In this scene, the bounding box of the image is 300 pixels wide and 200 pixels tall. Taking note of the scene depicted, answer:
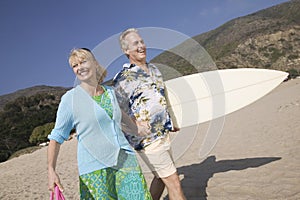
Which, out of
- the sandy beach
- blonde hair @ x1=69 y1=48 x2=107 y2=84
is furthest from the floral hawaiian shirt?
the sandy beach

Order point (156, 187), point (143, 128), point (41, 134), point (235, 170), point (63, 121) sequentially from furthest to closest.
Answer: point (41, 134)
point (235, 170)
point (156, 187)
point (143, 128)
point (63, 121)

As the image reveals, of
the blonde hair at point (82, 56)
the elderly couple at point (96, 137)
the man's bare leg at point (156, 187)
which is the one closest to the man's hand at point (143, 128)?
the elderly couple at point (96, 137)

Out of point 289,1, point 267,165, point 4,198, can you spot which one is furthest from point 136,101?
point 289,1

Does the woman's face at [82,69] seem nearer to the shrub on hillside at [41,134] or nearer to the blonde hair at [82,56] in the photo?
the blonde hair at [82,56]

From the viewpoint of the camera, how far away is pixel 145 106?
2.15 m

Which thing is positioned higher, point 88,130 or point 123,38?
point 123,38

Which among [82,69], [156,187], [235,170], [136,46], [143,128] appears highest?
[136,46]

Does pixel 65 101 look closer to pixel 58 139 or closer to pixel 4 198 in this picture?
pixel 58 139

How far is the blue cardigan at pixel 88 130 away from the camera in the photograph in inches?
67.5

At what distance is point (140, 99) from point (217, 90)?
2.50 meters

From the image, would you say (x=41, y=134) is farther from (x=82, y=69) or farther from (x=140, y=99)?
(x=82, y=69)

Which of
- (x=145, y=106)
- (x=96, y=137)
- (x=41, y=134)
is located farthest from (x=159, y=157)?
(x=41, y=134)

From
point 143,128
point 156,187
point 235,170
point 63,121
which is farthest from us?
point 235,170

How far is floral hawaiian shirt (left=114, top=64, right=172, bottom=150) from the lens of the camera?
6.98ft
